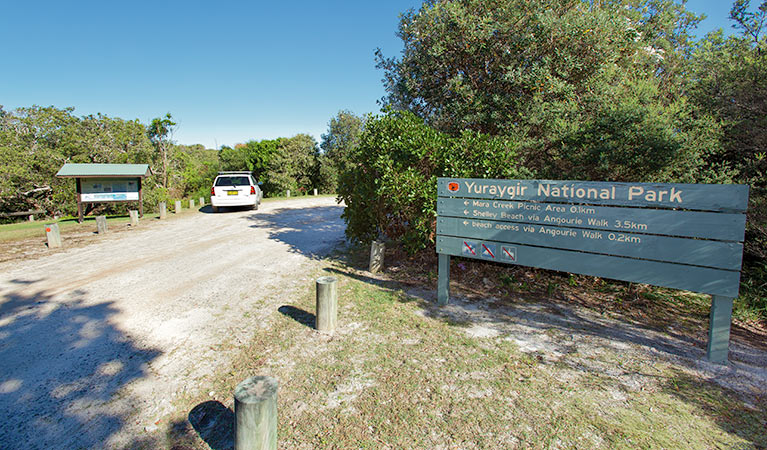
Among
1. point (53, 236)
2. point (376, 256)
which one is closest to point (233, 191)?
point (53, 236)

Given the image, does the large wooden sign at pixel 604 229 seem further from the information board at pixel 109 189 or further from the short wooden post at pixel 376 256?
the information board at pixel 109 189

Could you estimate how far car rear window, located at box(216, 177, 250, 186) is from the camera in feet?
47.8

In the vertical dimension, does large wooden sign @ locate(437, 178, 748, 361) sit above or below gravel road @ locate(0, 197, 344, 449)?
above

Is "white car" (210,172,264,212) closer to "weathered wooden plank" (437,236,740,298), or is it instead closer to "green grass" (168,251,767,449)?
"green grass" (168,251,767,449)

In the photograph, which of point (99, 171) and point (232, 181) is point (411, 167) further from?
point (99, 171)

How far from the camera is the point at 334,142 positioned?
32.1 metres

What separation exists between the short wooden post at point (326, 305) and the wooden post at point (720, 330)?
4.00 meters

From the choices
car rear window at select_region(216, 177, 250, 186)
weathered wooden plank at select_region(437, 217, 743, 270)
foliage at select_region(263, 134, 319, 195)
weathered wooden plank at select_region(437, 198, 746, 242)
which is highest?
foliage at select_region(263, 134, 319, 195)

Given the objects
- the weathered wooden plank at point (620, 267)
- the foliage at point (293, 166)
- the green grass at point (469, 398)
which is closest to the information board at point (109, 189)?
the green grass at point (469, 398)

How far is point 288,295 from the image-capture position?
5539 millimetres

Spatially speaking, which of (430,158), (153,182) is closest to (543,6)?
(430,158)

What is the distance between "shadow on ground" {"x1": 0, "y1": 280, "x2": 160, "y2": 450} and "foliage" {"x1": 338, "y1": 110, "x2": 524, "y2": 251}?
3.96 metres

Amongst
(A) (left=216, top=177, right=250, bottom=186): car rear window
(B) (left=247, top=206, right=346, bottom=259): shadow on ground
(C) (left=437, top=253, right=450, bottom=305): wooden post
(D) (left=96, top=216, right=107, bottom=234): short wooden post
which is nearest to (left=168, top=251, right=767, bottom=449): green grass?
(C) (left=437, top=253, right=450, bottom=305): wooden post

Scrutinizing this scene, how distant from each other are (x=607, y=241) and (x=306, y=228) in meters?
8.77
